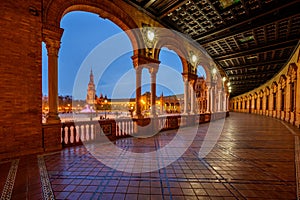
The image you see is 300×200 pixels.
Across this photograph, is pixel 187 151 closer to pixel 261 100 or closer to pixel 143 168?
pixel 143 168

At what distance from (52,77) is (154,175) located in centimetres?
469

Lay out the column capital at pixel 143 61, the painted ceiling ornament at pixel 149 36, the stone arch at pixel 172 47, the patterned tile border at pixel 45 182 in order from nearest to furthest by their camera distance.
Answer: the patterned tile border at pixel 45 182
the column capital at pixel 143 61
the painted ceiling ornament at pixel 149 36
the stone arch at pixel 172 47

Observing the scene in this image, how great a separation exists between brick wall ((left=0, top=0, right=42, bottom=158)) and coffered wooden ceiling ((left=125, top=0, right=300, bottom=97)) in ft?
14.6

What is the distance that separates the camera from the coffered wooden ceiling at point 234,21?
283 inches

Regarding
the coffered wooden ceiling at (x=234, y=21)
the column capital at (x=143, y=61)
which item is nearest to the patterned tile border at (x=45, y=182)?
the column capital at (x=143, y=61)

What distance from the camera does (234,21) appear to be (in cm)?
838

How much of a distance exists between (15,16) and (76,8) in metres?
2.13

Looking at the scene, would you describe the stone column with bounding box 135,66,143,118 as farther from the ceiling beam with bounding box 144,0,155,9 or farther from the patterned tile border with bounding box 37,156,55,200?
the patterned tile border with bounding box 37,156,55,200

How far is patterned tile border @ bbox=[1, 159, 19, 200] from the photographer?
8.36ft

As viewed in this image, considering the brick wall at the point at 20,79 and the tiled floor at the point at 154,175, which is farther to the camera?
the brick wall at the point at 20,79

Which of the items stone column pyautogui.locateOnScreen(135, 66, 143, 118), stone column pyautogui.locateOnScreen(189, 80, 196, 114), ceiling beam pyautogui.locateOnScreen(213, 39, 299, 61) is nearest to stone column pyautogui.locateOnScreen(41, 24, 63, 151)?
stone column pyautogui.locateOnScreen(135, 66, 143, 118)

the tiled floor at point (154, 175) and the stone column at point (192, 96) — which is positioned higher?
the stone column at point (192, 96)

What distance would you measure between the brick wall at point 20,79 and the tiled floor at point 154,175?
60 cm

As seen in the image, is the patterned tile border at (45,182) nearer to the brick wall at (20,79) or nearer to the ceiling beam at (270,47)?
the brick wall at (20,79)
